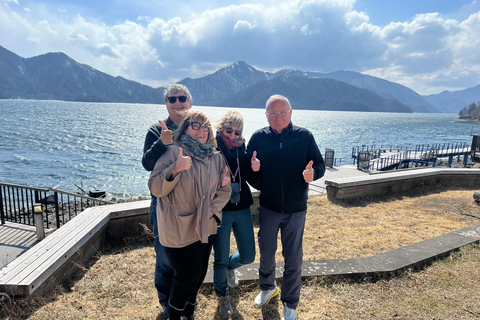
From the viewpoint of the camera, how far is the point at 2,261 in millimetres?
6227

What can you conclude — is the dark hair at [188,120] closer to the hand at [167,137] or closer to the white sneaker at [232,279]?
the hand at [167,137]

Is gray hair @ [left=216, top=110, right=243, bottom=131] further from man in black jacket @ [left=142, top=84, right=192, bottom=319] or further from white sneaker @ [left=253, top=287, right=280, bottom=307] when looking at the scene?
white sneaker @ [left=253, top=287, right=280, bottom=307]

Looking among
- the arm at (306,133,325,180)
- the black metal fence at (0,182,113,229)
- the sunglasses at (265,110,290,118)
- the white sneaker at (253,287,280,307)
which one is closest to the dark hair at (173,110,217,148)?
the sunglasses at (265,110,290,118)

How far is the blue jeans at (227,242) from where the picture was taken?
3111mm

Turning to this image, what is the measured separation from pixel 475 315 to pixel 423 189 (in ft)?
20.9

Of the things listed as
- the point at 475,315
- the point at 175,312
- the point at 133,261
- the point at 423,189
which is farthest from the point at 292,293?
the point at 423,189

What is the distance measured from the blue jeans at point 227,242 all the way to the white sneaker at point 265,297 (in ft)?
1.37

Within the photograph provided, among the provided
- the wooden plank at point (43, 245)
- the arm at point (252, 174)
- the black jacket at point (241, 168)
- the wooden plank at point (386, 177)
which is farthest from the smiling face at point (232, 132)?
the wooden plank at point (386, 177)

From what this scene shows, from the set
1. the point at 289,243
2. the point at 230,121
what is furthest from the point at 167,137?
the point at 289,243

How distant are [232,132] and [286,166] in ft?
2.32

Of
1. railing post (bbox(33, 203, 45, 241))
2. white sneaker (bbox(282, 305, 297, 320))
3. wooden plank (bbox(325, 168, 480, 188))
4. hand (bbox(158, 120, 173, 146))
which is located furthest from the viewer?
wooden plank (bbox(325, 168, 480, 188))

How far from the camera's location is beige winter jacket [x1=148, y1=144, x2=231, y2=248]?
2.40 metres

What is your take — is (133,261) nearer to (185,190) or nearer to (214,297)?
(214,297)

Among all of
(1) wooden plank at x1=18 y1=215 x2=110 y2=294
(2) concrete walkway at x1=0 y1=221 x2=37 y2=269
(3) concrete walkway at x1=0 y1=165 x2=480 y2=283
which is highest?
(1) wooden plank at x1=18 y1=215 x2=110 y2=294
